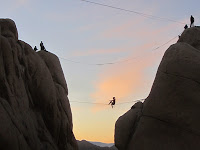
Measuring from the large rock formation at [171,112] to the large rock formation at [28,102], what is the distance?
15.4ft

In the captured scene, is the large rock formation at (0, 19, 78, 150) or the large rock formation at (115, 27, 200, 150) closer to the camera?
the large rock formation at (0, 19, 78, 150)

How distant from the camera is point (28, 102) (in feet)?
59.5

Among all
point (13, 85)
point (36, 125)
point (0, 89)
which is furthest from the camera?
point (36, 125)

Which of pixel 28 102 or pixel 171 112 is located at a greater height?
pixel 171 112

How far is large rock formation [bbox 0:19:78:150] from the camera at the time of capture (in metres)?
14.9

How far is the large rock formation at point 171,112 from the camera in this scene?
15.7m

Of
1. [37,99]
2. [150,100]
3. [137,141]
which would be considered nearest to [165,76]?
[150,100]

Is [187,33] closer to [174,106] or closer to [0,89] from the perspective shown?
[174,106]

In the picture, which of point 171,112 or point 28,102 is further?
point 28,102

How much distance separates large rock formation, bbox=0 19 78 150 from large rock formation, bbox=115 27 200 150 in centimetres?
470

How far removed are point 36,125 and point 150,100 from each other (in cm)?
707

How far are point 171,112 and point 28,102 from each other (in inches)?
334

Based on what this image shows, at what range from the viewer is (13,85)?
16594 mm

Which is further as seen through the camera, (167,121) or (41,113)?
(41,113)
